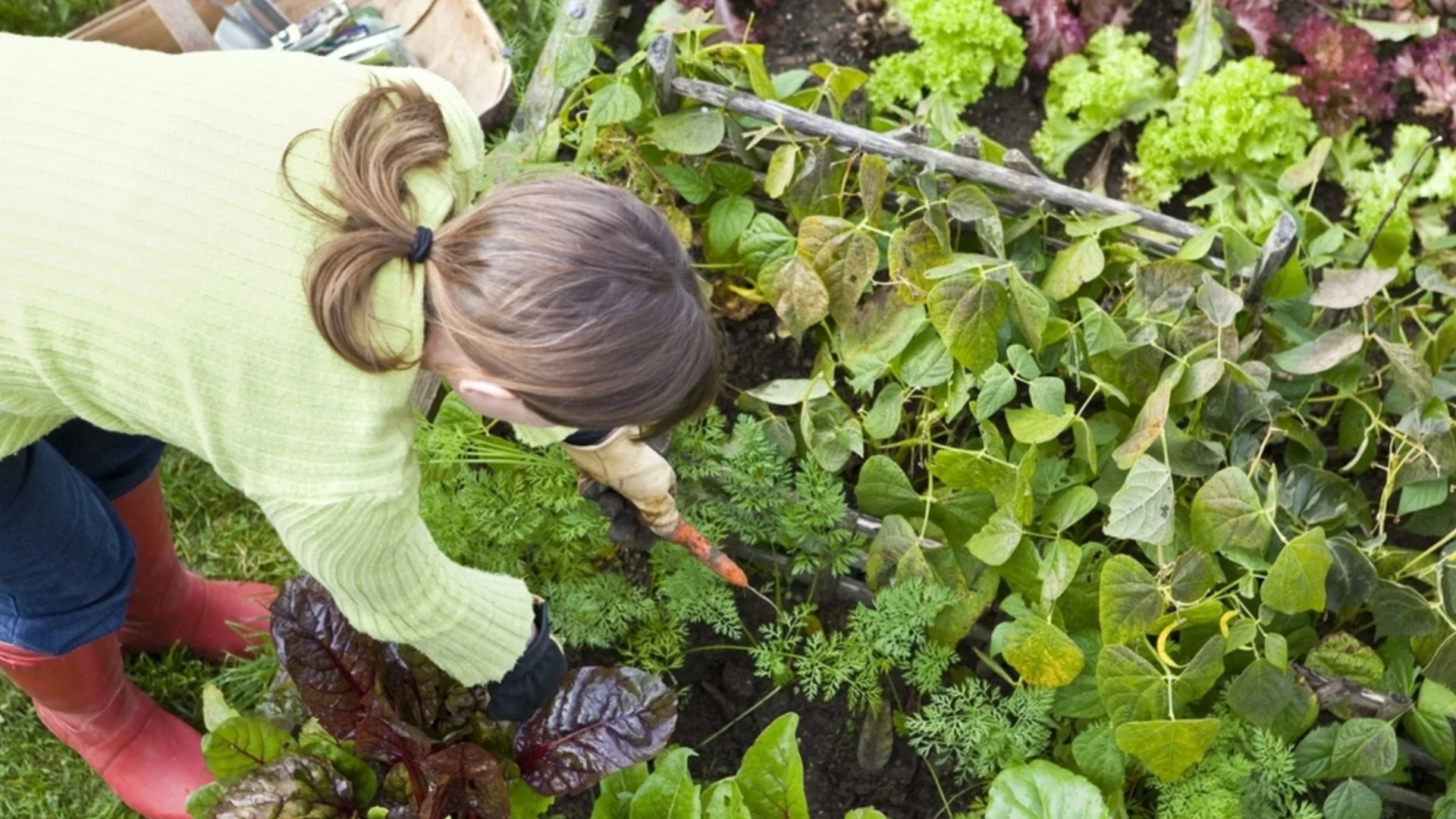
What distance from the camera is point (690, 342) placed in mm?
1387

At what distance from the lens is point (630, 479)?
6.17 ft

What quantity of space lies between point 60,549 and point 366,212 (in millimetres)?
856

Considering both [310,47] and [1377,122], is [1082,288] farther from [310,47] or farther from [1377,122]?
[310,47]

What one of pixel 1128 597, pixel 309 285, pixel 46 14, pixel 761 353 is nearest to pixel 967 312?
pixel 1128 597

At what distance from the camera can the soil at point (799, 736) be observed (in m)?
2.21

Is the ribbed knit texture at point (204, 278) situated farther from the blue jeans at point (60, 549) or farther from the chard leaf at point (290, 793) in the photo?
the chard leaf at point (290, 793)

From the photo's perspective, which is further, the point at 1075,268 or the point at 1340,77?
the point at 1340,77

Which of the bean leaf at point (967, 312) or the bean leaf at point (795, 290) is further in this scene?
the bean leaf at point (795, 290)

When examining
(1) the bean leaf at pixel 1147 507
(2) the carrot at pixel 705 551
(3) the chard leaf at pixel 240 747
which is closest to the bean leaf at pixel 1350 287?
(1) the bean leaf at pixel 1147 507

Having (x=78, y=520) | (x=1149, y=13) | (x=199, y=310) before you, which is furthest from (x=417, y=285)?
(x=1149, y=13)

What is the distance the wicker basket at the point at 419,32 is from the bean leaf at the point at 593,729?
4.77ft

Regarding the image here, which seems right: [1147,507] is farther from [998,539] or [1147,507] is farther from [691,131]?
[691,131]

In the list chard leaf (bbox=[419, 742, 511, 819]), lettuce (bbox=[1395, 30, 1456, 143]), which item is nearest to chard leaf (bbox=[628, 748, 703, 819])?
chard leaf (bbox=[419, 742, 511, 819])

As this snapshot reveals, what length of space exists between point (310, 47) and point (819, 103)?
1.16m
